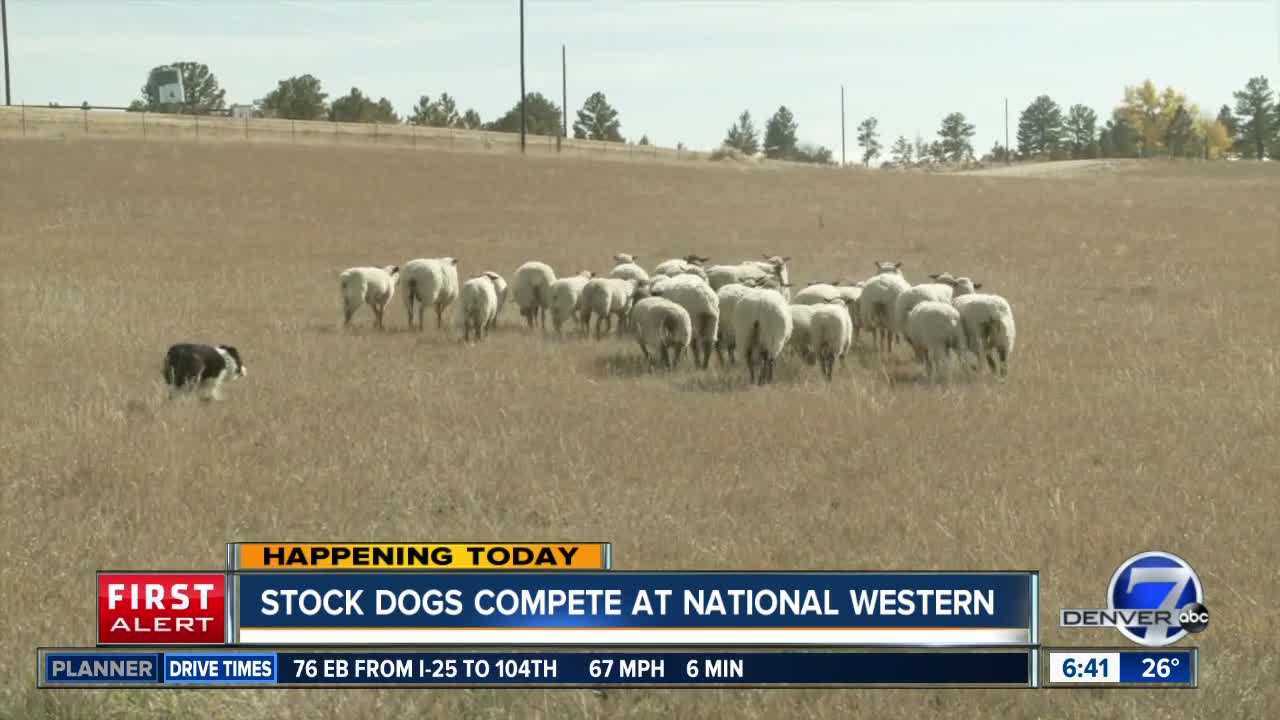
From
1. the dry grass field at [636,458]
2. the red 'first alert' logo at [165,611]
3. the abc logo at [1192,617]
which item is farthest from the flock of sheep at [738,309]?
the red 'first alert' logo at [165,611]

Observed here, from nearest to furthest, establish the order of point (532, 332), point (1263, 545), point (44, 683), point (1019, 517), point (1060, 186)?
point (44, 683) → point (1263, 545) → point (1019, 517) → point (532, 332) → point (1060, 186)

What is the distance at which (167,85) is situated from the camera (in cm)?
9919

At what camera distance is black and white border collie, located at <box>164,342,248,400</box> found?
12.3 meters

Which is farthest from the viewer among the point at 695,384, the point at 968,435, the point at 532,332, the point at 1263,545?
the point at 532,332

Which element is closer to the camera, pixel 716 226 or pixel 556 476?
pixel 556 476

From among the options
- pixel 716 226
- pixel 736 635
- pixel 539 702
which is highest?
pixel 716 226

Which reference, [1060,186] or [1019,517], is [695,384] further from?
[1060,186]

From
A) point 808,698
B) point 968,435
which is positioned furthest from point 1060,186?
point 808,698

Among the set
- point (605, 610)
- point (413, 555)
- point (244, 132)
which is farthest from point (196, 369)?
point (244, 132)

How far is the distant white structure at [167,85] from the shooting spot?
98.2 metres

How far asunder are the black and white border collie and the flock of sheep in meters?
5.40

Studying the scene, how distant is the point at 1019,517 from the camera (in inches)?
320

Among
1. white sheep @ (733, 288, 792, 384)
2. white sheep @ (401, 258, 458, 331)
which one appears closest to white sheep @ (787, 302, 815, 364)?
white sheep @ (733, 288, 792, 384)

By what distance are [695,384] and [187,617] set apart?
28.9ft
